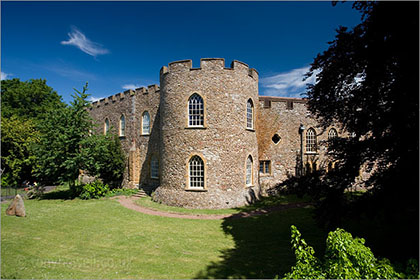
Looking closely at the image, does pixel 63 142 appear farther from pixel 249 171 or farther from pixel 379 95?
pixel 379 95

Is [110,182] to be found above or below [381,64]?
below

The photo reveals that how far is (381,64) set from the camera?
22.3 feet

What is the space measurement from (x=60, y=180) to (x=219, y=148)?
13195 millimetres

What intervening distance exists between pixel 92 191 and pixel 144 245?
11.8 m

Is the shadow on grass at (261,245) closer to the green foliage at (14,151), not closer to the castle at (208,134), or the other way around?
the castle at (208,134)

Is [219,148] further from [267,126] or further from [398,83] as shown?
[398,83]

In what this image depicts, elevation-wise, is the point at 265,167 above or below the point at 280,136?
below

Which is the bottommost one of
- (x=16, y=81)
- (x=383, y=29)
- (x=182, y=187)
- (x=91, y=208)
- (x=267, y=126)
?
(x=91, y=208)

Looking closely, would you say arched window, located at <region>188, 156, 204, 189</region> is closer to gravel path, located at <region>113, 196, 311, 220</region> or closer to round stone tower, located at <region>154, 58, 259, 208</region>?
round stone tower, located at <region>154, 58, 259, 208</region>

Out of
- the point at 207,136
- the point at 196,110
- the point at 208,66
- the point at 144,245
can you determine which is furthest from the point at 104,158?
the point at 144,245

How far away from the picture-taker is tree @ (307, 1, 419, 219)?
600 cm

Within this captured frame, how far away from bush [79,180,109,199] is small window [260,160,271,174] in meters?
14.3

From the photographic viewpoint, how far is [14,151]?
2202 centimetres

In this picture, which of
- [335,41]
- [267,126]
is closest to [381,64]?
[335,41]
